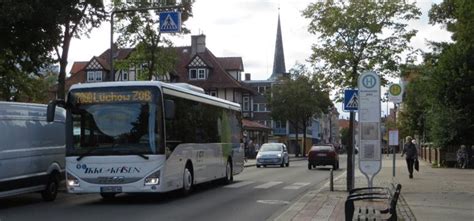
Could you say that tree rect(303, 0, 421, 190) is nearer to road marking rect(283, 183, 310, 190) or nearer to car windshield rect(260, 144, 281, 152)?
road marking rect(283, 183, 310, 190)

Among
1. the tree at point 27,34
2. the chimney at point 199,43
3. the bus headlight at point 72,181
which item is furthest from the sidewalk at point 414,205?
the chimney at point 199,43

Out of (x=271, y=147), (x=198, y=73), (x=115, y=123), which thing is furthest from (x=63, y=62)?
(x=198, y=73)

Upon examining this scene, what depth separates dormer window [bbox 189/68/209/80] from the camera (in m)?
71.7

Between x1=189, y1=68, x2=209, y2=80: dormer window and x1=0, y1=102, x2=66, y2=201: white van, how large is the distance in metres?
53.3

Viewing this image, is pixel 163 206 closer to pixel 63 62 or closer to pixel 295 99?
pixel 63 62

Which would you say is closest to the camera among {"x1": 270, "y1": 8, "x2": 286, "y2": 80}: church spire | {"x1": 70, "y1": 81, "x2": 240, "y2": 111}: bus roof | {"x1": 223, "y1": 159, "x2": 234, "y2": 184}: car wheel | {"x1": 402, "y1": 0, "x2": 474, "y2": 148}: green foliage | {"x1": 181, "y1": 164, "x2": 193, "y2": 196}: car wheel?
{"x1": 70, "y1": 81, "x2": 240, "y2": 111}: bus roof

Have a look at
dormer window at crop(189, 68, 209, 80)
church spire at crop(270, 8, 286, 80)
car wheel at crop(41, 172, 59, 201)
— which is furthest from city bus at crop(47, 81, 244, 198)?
church spire at crop(270, 8, 286, 80)

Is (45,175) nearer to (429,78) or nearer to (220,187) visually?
(220,187)

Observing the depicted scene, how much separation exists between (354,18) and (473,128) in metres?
22.5

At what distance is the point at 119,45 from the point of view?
3306cm

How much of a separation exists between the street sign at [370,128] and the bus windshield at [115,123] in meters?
4.86

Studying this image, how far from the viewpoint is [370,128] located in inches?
566

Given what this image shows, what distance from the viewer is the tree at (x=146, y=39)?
31.3m

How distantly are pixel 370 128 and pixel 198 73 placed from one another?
5803 centimetres
